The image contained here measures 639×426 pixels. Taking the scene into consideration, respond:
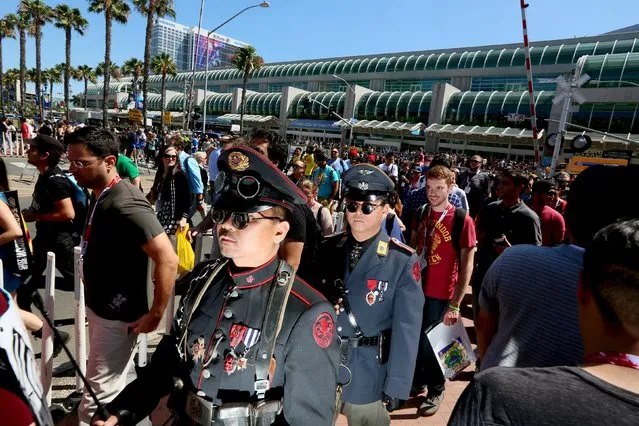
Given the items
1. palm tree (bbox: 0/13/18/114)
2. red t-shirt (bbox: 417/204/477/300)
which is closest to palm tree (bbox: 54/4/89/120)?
palm tree (bbox: 0/13/18/114)

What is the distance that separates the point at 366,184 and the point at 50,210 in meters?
3.55

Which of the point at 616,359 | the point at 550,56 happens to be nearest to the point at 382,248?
the point at 616,359

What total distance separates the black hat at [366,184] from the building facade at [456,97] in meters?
28.2

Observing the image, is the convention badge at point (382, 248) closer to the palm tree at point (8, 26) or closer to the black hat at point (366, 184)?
the black hat at point (366, 184)

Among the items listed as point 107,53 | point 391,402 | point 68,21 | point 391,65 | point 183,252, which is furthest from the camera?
point 391,65

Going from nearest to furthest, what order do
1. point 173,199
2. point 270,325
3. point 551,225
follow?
1. point 270,325
2. point 551,225
3. point 173,199

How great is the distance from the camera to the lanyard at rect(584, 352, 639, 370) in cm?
94

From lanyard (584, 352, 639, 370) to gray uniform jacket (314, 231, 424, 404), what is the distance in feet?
4.79

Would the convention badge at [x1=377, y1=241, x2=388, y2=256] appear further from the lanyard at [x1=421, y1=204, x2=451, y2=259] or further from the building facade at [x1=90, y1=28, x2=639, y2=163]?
the building facade at [x1=90, y1=28, x2=639, y2=163]

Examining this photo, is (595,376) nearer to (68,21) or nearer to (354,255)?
(354,255)

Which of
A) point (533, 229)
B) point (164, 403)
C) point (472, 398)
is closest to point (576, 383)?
point (472, 398)

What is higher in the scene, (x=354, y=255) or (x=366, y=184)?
(x=366, y=184)

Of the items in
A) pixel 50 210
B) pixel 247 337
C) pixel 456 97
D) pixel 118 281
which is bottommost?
pixel 118 281

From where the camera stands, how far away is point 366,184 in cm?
269
